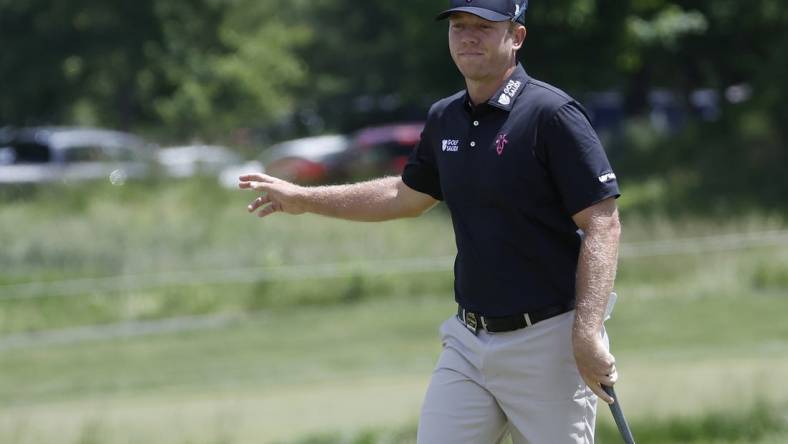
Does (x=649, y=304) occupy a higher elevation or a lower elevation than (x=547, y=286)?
lower

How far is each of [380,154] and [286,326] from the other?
1563 centimetres

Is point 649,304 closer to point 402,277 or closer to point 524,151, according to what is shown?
point 402,277

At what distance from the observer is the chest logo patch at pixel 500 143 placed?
4691mm

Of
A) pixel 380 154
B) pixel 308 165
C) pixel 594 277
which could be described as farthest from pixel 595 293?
pixel 308 165

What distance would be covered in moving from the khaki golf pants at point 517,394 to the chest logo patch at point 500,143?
586 mm

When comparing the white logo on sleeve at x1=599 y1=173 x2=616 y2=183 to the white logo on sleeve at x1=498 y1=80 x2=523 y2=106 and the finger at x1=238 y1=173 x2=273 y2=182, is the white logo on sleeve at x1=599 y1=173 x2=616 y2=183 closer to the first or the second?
the white logo on sleeve at x1=498 y1=80 x2=523 y2=106

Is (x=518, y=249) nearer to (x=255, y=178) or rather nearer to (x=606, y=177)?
(x=606, y=177)

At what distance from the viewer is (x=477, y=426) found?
15.9ft

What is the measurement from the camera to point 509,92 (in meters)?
4.78

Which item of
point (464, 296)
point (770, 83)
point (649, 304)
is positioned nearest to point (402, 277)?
point (649, 304)

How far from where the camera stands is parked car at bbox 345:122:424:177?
33.6 meters

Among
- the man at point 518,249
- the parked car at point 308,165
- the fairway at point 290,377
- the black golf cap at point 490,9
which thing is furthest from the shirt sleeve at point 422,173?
the parked car at point 308,165

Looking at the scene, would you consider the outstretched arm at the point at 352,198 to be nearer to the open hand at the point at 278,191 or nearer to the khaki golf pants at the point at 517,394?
the open hand at the point at 278,191

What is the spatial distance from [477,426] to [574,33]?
29.6 m
